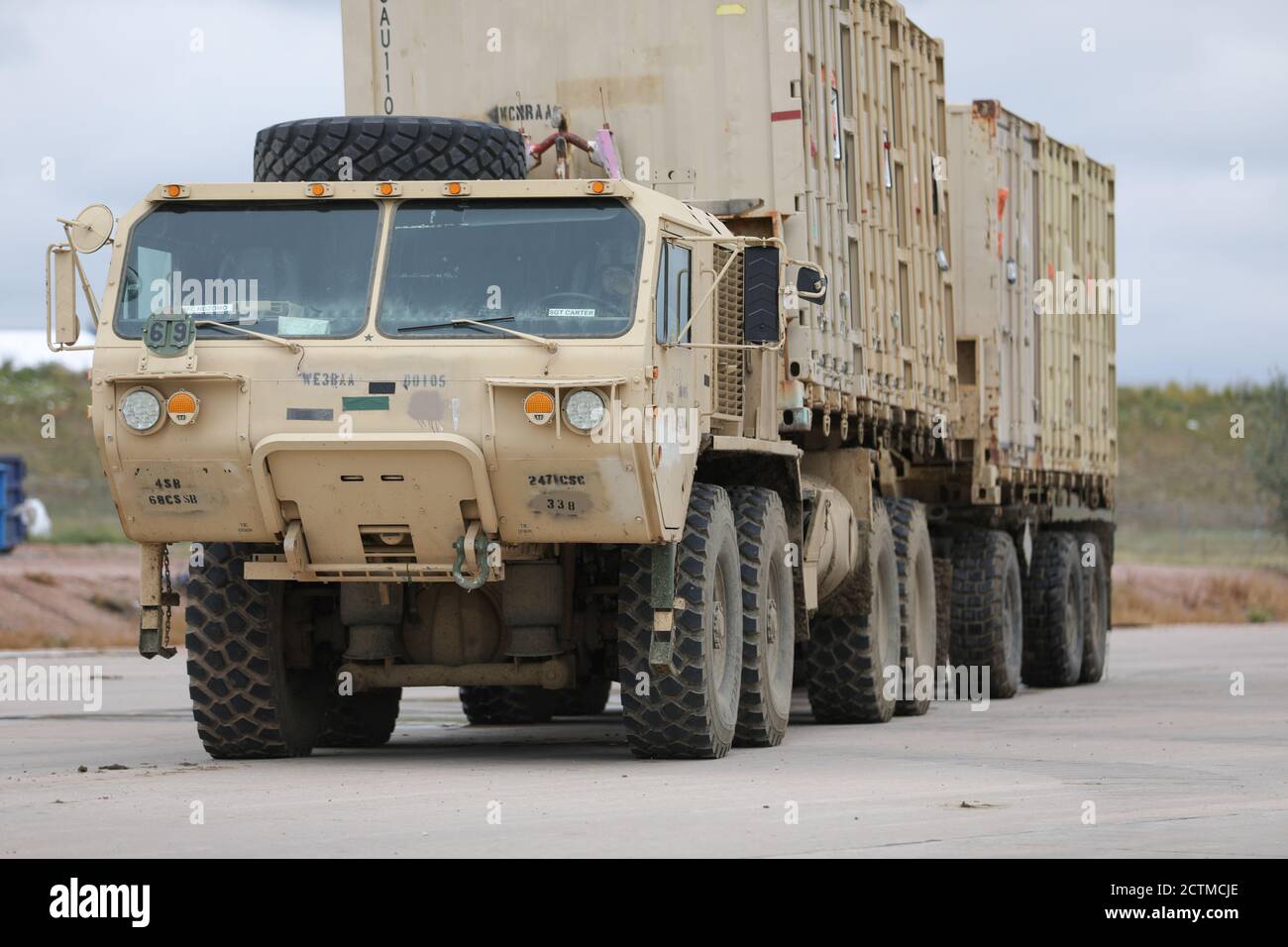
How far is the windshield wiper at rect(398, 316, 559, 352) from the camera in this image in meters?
11.3

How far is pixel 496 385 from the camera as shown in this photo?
444 inches

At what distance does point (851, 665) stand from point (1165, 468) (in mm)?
71682

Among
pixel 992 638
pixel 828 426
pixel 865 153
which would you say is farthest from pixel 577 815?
pixel 992 638

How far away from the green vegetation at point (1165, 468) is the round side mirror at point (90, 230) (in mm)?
24434

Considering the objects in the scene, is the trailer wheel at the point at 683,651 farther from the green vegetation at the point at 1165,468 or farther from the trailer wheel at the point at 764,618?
the green vegetation at the point at 1165,468

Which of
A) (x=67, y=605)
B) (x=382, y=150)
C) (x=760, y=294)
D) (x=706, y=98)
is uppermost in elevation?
(x=706, y=98)

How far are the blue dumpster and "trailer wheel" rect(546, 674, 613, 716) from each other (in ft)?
86.6

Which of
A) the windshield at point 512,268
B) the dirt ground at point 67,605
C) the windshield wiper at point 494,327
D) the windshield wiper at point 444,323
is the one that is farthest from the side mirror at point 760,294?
the dirt ground at point 67,605

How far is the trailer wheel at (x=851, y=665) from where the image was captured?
642 inches

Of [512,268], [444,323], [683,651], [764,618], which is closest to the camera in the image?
[444,323]

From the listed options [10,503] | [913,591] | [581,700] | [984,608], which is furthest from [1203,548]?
[581,700]

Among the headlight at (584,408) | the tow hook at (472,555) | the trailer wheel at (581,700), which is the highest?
the headlight at (584,408)

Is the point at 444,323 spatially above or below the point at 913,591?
above

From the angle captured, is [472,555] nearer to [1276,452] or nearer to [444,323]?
[444,323]
